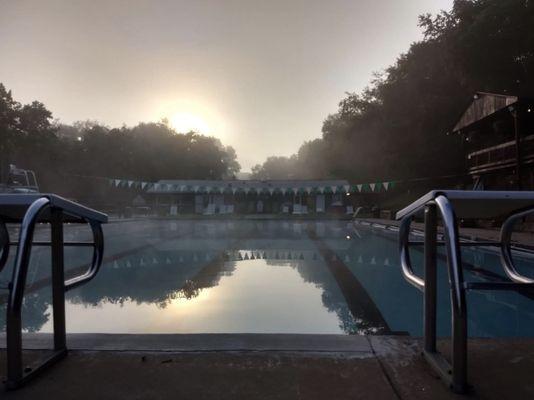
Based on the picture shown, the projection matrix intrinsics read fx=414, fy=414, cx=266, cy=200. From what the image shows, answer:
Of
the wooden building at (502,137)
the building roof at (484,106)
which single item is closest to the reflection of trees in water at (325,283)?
the wooden building at (502,137)

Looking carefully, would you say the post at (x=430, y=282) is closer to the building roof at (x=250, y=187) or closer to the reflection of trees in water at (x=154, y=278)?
the reflection of trees in water at (x=154, y=278)

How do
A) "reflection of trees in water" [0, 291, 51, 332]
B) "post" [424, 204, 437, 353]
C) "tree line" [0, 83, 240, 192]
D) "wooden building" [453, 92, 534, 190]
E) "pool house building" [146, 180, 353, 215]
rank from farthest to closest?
"pool house building" [146, 180, 353, 215] → "tree line" [0, 83, 240, 192] → "wooden building" [453, 92, 534, 190] → "reflection of trees in water" [0, 291, 51, 332] → "post" [424, 204, 437, 353]

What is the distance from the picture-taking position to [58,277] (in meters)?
2.34

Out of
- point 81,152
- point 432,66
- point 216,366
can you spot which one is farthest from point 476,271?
point 81,152

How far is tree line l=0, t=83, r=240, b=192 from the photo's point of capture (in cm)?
2988

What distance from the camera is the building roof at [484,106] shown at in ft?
44.2

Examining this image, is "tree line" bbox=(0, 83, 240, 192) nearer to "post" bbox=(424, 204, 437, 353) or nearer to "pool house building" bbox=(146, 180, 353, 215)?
"pool house building" bbox=(146, 180, 353, 215)

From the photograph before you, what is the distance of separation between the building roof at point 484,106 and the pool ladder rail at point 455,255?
12.6 m

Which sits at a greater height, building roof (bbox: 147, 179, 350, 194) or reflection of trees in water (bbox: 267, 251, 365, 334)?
building roof (bbox: 147, 179, 350, 194)

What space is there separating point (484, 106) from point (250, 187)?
2064cm

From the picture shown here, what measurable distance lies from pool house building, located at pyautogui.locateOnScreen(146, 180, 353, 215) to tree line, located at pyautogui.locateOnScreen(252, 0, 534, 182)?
13.4ft

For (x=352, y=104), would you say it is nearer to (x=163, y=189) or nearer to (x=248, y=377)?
(x=163, y=189)

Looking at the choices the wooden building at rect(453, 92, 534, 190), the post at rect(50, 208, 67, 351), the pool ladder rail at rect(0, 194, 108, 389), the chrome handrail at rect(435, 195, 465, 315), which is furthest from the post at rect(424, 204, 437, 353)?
the wooden building at rect(453, 92, 534, 190)

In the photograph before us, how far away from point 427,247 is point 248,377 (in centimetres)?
117
